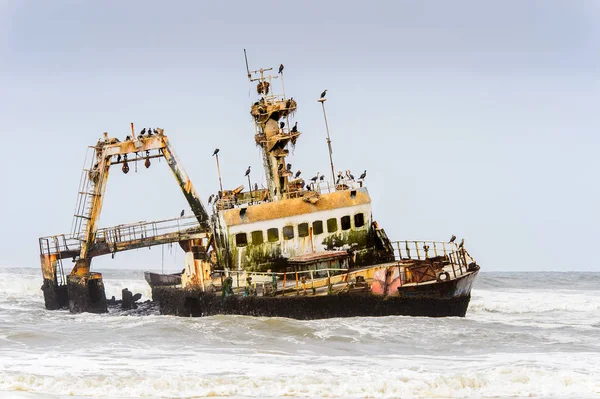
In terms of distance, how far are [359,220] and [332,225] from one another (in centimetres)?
104

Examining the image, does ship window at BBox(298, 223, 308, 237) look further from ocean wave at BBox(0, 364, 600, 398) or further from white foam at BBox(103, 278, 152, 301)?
white foam at BBox(103, 278, 152, 301)

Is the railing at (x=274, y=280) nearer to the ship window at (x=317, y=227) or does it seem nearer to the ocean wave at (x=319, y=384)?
the ship window at (x=317, y=227)

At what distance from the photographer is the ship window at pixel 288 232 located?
101 feet

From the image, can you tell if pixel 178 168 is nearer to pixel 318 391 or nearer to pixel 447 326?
pixel 447 326

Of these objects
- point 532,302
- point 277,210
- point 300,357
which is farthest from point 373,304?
point 532,302

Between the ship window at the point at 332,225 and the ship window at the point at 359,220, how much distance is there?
0.79 m

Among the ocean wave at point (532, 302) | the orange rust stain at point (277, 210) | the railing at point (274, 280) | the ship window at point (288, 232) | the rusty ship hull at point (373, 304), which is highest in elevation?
the orange rust stain at point (277, 210)

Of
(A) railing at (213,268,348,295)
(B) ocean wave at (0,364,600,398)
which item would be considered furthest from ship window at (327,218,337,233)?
(B) ocean wave at (0,364,600,398)

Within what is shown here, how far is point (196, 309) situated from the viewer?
103 feet

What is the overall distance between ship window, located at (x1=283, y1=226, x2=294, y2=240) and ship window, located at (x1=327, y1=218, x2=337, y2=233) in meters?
1.29

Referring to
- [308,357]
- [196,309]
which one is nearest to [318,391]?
[308,357]

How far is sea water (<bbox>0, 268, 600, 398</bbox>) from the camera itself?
57.0ft

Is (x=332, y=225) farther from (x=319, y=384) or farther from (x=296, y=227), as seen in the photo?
Answer: (x=319, y=384)

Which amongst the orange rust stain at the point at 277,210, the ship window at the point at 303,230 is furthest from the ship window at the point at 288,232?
the orange rust stain at the point at 277,210
